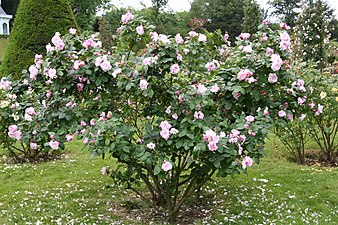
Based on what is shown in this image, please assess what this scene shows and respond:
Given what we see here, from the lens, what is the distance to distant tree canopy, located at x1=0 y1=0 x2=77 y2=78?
8.41 metres

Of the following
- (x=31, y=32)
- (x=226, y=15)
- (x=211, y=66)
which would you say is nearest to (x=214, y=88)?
(x=211, y=66)

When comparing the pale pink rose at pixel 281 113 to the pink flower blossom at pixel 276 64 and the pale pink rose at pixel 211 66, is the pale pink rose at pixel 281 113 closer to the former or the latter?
the pink flower blossom at pixel 276 64

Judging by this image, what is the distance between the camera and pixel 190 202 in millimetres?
3865

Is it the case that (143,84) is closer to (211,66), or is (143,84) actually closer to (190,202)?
(211,66)

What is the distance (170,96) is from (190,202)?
1.37m

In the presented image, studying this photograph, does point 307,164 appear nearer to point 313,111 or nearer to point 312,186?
point 312,186

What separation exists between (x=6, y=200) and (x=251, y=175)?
2.77 metres

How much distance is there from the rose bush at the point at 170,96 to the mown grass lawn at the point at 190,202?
473mm

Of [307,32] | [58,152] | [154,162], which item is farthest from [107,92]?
[307,32]

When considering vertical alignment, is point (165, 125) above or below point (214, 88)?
below

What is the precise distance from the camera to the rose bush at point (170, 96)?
2.74 meters

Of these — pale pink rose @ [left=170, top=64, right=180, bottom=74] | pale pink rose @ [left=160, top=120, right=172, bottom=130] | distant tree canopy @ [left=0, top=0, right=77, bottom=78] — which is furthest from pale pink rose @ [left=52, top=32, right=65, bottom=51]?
distant tree canopy @ [left=0, top=0, right=77, bottom=78]

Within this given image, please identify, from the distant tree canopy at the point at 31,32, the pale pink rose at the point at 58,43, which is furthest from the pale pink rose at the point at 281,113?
the distant tree canopy at the point at 31,32

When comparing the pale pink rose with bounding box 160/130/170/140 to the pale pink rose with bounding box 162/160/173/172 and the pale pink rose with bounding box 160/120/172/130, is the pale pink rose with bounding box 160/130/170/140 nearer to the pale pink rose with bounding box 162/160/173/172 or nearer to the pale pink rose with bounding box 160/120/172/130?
the pale pink rose with bounding box 160/120/172/130
